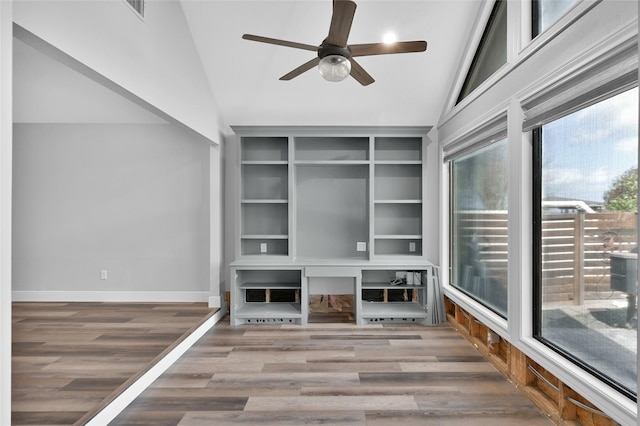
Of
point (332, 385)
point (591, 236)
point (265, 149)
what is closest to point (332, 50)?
point (591, 236)

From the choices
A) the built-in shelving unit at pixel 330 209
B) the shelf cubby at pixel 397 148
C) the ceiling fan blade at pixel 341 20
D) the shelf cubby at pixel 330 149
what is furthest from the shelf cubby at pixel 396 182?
the ceiling fan blade at pixel 341 20

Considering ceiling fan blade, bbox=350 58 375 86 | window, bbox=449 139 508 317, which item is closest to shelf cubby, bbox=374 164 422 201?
window, bbox=449 139 508 317

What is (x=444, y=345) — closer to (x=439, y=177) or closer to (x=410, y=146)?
(x=439, y=177)

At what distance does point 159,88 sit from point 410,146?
10.0ft

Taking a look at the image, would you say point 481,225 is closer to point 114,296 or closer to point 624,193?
point 624,193

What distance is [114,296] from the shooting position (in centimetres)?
491

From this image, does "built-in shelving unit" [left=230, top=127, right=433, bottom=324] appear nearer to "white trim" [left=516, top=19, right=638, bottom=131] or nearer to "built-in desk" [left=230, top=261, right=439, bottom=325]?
"built-in desk" [left=230, top=261, right=439, bottom=325]

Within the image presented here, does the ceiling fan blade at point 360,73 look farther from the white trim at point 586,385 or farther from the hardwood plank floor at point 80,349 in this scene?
the hardwood plank floor at point 80,349

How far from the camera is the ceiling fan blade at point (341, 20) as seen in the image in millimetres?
1929

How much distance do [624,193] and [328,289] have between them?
3415 millimetres

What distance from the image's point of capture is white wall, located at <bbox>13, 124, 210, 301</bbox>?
16.1 feet

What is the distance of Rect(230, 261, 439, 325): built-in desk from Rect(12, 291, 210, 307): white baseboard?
792 mm

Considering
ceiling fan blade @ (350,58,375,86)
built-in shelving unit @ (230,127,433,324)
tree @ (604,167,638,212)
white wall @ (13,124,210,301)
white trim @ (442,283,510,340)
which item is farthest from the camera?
white wall @ (13,124,210,301)
